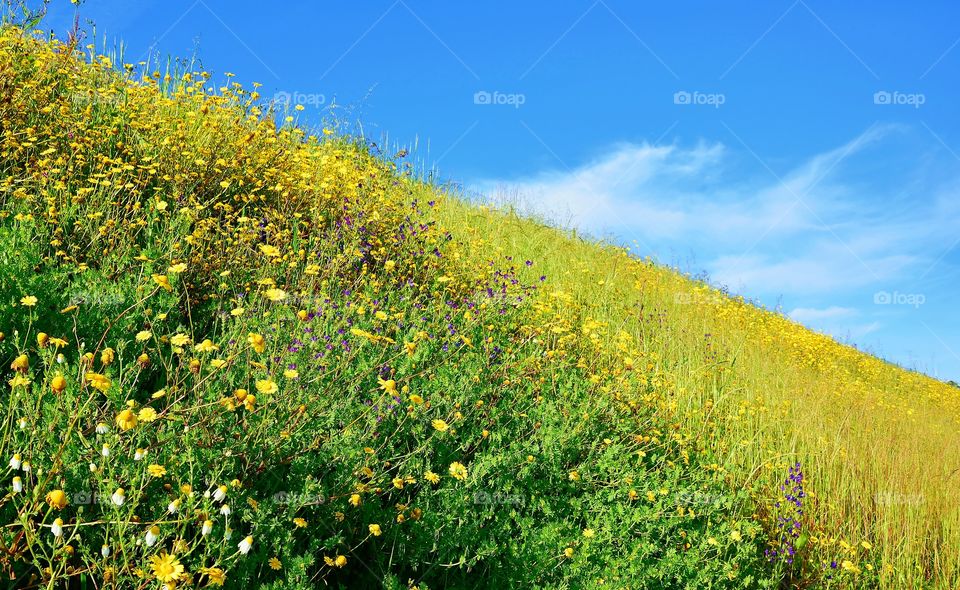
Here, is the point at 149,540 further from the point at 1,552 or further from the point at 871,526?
the point at 871,526

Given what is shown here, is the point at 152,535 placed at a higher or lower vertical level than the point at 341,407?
lower

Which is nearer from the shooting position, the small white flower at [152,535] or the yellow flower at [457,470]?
the small white flower at [152,535]

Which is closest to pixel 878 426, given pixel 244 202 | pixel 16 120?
pixel 244 202

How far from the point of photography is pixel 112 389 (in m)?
2.28

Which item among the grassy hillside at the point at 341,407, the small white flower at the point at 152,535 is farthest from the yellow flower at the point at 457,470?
the small white flower at the point at 152,535

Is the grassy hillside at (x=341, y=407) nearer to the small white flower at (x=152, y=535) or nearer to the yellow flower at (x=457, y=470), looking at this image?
the small white flower at (x=152, y=535)

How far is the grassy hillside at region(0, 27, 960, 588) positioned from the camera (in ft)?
6.95

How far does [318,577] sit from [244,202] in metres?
3.98

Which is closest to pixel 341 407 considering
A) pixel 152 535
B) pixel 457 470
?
pixel 457 470

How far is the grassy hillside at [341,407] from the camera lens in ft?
6.95

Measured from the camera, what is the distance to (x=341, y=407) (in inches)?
109

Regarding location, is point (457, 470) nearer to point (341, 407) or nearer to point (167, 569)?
point (341, 407)

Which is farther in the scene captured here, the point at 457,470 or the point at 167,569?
the point at 457,470

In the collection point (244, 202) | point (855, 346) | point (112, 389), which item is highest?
point (855, 346)
